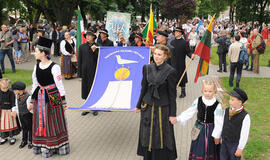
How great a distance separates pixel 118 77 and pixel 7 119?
8.35 ft

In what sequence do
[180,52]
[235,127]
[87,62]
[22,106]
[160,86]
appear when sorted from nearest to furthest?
1. [235,127]
2. [160,86]
3. [22,106]
4. [87,62]
5. [180,52]

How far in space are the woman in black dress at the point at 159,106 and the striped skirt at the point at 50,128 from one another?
5.39 ft

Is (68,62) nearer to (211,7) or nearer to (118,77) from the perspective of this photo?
(118,77)

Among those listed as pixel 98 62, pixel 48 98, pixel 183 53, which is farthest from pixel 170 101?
pixel 183 53

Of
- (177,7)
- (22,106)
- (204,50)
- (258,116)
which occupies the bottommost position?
(258,116)

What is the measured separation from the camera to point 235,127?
4137 mm

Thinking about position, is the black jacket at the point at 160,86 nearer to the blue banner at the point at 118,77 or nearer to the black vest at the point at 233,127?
the black vest at the point at 233,127

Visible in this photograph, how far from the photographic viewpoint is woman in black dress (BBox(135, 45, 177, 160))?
14.1 feet

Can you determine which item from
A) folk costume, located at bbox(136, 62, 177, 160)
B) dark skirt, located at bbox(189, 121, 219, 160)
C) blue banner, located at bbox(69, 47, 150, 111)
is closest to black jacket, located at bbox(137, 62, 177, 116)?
folk costume, located at bbox(136, 62, 177, 160)

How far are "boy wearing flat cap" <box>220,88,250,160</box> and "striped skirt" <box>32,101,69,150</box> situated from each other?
282cm

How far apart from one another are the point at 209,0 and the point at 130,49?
76.7 meters

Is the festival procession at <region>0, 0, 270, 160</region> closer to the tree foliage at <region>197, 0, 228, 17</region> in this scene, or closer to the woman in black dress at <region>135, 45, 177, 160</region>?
the woman in black dress at <region>135, 45, 177, 160</region>

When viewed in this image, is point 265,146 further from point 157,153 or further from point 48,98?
point 48,98

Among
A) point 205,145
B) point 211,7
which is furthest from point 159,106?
point 211,7
